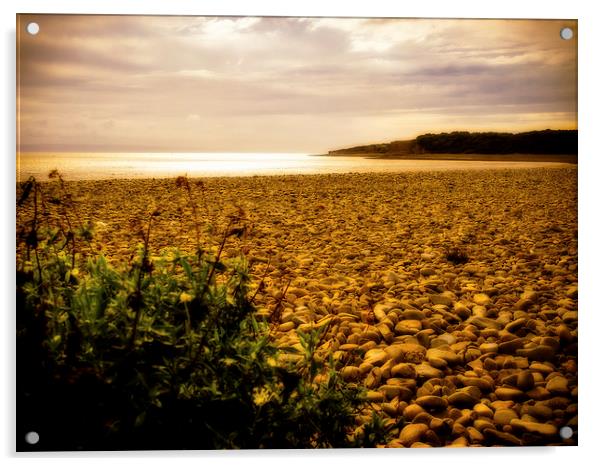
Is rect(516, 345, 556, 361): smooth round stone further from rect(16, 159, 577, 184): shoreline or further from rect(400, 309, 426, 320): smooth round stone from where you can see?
rect(16, 159, 577, 184): shoreline

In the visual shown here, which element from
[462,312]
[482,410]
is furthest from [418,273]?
[482,410]

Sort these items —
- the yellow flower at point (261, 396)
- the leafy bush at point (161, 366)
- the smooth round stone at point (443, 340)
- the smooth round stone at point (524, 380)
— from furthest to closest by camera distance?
the smooth round stone at point (443, 340)
the smooth round stone at point (524, 380)
the yellow flower at point (261, 396)
the leafy bush at point (161, 366)

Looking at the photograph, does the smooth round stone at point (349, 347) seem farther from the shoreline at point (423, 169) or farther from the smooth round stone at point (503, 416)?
the shoreline at point (423, 169)

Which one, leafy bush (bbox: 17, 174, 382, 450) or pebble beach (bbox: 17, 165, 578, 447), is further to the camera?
pebble beach (bbox: 17, 165, 578, 447)

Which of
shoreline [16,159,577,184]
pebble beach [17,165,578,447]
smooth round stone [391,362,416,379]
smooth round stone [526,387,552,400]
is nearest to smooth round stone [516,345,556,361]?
pebble beach [17,165,578,447]

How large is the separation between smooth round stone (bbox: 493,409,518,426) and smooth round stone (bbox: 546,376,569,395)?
23 centimetres

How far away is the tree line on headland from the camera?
297 cm

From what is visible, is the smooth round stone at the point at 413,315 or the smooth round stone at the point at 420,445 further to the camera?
the smooth round stone at the point at 413,315

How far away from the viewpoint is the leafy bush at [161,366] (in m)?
2.09

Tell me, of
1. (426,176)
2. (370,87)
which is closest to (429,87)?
(370,87)

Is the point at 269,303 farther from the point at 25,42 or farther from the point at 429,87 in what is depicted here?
the point at 25,42

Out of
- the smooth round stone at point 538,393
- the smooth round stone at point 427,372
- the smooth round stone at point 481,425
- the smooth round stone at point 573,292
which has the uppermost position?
the smooth round stone at point 573,292

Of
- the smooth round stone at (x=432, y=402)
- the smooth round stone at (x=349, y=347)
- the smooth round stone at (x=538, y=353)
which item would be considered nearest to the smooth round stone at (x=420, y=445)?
the smooth round stone at (x=432, y=402)

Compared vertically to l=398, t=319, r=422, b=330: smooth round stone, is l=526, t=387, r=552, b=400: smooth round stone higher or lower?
lower
